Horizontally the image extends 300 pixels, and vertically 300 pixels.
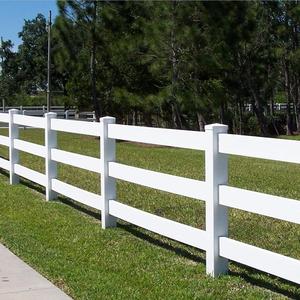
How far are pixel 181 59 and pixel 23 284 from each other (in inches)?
828

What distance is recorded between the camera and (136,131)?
23.0 ft

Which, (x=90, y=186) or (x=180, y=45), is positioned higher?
(x=180, y=45)

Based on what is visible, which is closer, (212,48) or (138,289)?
(138,289)

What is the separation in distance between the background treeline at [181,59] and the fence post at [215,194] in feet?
65.1

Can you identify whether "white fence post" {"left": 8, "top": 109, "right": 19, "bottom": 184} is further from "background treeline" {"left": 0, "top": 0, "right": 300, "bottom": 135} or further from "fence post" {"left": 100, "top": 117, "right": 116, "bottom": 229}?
"background treeline" {"left": 0, "top": 0, "right": 300, "bottom": 135}

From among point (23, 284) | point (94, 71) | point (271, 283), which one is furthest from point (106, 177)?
point (94, 71)

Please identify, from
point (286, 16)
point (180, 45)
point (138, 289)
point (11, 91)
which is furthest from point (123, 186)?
point (11, 91)

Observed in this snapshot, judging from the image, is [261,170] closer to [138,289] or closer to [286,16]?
[138,289]

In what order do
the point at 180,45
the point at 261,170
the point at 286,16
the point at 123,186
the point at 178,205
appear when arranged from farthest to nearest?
the point at 286,16 → the point at 180,45 → the point at 261,170 → the point at 123,186 → the point at 178,205

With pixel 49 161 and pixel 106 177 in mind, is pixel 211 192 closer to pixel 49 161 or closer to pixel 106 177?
pixel 106 177

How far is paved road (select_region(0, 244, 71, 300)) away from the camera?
17.1ft

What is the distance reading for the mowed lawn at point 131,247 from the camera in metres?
5.32

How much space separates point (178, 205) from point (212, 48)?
1759cm

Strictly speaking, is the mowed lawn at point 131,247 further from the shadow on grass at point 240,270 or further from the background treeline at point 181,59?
the background treeline at point 181,59
